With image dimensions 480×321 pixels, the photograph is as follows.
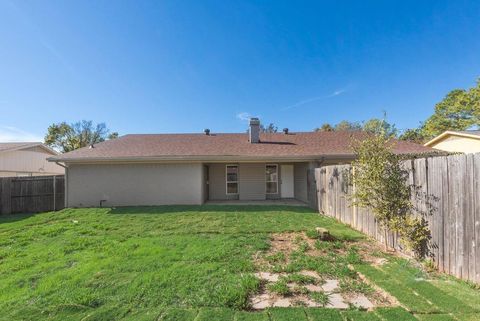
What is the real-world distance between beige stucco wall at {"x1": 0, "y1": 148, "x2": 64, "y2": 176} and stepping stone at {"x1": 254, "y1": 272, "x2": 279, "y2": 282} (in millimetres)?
18905

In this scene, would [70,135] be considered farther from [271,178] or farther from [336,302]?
[336,302]

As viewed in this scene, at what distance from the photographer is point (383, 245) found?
16.9 feet

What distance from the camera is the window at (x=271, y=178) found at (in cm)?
1356

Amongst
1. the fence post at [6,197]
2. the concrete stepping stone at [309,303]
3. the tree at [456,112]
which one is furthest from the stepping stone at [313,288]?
the tree at [456,112]

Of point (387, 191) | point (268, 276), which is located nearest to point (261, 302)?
point (268, 276)

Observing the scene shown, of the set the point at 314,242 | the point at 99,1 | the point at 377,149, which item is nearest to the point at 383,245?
the point at 314,242

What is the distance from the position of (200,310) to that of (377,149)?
182 inches

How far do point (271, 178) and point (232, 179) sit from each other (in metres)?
2.27

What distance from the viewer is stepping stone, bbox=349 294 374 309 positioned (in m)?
2.81

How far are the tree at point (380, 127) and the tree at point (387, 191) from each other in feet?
0.53

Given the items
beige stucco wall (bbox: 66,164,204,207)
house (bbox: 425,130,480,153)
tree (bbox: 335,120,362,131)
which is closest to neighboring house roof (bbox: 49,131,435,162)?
beige stucco wall (bbox: 66,164,204,207)

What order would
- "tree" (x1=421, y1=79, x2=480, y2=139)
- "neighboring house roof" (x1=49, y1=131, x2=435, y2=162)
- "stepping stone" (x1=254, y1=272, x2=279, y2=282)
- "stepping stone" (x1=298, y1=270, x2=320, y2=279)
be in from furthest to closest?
"tree" (x1=421, y1=79, x2=480, y2=139), "neighboring house roof" (x1=49, y1=131, x2=435, y2=162), "stepping stone" (x1=298, y1=270, x2=320, y2=279), "stepping stone" (x1=254, y1=272, x2=279, y2=282)

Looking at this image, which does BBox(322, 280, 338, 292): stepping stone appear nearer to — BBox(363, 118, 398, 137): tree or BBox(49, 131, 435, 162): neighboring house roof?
BBox(363, 118, 398, 137): tree

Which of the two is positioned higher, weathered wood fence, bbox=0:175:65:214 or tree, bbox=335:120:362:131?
tree, bbox=335:120:362:131
